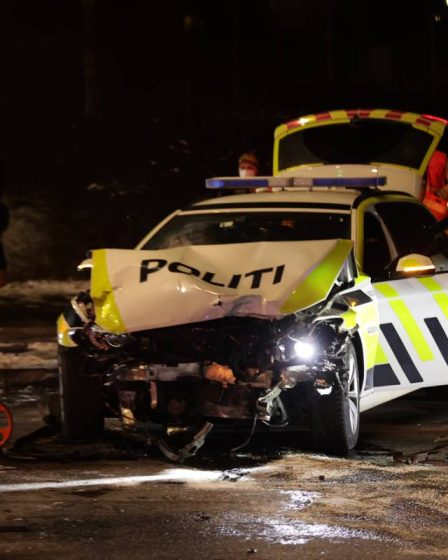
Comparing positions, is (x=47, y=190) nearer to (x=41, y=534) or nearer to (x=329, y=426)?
(x=329, y=426)

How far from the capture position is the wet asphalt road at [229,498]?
615cm

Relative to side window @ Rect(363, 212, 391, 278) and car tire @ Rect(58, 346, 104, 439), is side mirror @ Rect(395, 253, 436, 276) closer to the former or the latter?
side window @ Rect(363, 212, 391, 278)

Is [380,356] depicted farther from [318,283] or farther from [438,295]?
[318,283]

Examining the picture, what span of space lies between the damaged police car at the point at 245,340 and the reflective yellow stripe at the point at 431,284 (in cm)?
1

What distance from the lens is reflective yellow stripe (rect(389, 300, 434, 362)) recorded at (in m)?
9.16

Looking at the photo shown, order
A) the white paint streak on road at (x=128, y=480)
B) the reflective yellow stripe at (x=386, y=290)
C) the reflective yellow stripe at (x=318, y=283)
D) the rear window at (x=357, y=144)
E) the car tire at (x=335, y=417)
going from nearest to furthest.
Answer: the white paint streak on road at (x=128, y=480)
the reflective yellow stripe at (x=318, y=283)
the car tire at (x=335, y=417)
the reflective yellow stripe at (x=386, y=290)
the rear window at (x=357, y=144)

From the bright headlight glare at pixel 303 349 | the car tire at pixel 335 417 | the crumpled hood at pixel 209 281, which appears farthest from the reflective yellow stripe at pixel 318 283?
the car tire at pixel 335 417

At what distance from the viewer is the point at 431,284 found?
9.41 m

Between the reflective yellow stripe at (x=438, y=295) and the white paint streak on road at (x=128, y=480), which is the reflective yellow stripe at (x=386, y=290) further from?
the white paint streak on road at (x=128, y=480)

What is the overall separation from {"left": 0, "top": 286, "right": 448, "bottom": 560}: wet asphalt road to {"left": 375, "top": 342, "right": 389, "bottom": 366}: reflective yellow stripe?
1.42ft

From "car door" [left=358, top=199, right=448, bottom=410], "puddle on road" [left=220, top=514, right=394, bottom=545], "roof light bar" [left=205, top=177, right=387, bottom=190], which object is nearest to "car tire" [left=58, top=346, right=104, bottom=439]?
"car door" [left=358, top=199, right=448, bottom=410]

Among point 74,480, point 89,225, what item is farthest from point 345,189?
point 89,225

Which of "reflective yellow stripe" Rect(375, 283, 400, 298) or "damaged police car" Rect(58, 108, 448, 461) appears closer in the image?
"damaged police car" Rect(58, 108, 448, 461)

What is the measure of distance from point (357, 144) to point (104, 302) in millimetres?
7767
